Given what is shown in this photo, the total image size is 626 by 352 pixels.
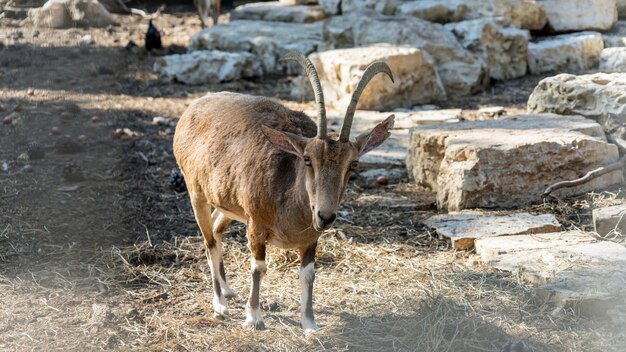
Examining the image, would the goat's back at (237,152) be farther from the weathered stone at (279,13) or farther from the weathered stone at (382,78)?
the weathered stone at (279,13)

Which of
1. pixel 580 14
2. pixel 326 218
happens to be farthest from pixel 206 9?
pixel 326 218

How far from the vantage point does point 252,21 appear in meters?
15.7

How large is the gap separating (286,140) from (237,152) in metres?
0.59

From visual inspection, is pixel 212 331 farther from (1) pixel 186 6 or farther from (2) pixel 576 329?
(1) pixel 186 6

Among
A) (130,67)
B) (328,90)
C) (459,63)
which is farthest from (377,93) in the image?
(130,67)

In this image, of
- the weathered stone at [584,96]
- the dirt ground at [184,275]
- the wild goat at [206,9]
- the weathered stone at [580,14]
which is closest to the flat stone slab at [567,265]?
the dirt ground at [184,275]

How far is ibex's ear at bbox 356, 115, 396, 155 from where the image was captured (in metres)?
5.21

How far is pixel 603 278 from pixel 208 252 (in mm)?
2671

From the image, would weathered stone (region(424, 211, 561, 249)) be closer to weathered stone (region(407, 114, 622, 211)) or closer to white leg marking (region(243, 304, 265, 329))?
weathered stone (region(407, 114, 622, 211))

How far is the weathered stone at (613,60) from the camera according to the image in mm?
12031

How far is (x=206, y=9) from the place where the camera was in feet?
54.8

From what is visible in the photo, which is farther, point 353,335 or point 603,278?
point 603,278

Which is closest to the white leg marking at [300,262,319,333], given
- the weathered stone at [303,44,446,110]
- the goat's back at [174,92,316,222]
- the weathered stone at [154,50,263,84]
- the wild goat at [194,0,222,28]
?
the goat's back at [174,92,316,222]

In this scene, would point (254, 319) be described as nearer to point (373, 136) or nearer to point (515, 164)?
point (373, 136)
